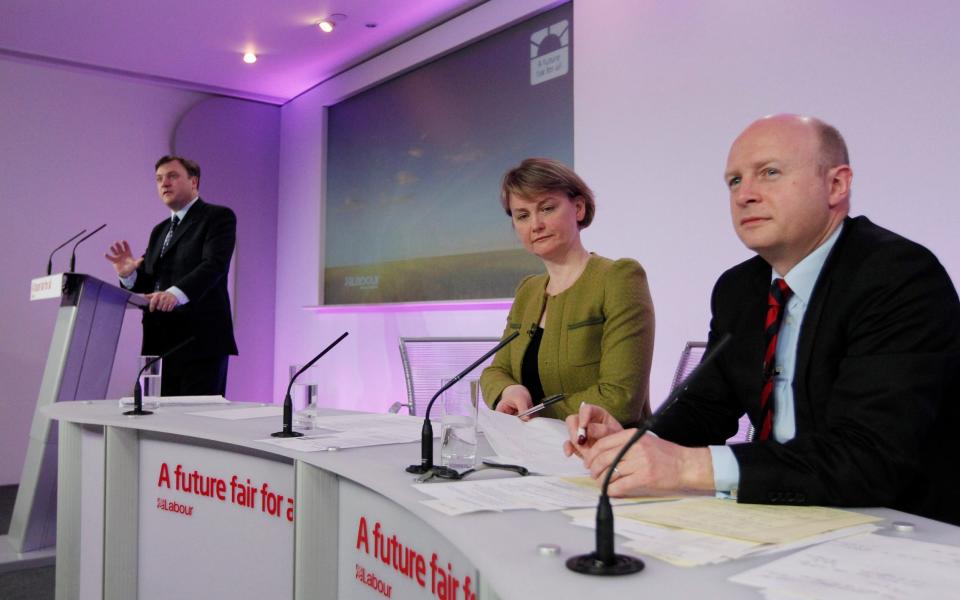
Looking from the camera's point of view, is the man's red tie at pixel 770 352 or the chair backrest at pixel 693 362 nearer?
the man's red tie at pixel 770 352

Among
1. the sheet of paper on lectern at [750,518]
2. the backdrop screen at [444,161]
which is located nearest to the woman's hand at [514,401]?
the sheet of paper on lectern at [750,518]

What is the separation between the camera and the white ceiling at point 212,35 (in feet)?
15.7

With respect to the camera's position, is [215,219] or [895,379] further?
[215,219]

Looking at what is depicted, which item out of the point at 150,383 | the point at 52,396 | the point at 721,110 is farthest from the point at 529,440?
the point at 52,396

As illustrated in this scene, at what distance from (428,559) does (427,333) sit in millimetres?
3834

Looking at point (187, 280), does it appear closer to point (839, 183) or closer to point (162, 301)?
point (162, 301)

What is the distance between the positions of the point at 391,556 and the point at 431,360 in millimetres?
2319

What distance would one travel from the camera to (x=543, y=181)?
88.5 inches

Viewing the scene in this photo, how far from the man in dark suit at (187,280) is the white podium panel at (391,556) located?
7.05 feet

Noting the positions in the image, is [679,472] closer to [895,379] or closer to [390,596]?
[895,379]

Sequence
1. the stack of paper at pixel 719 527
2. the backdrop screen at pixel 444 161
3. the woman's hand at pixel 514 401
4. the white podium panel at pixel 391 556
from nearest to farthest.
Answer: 1. the stack of paper at pixel 719 527
2. the white podium panel at pixel 391 556
3. the woman's hand at pixel 514 401
4. the backdrop screen at pixel 444 161

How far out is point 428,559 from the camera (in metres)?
1.27

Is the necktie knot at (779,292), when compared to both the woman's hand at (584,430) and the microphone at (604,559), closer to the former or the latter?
the woman's hand at (584,430)

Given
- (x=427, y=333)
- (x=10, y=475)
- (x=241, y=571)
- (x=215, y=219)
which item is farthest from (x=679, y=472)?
(x=10, y=475)
